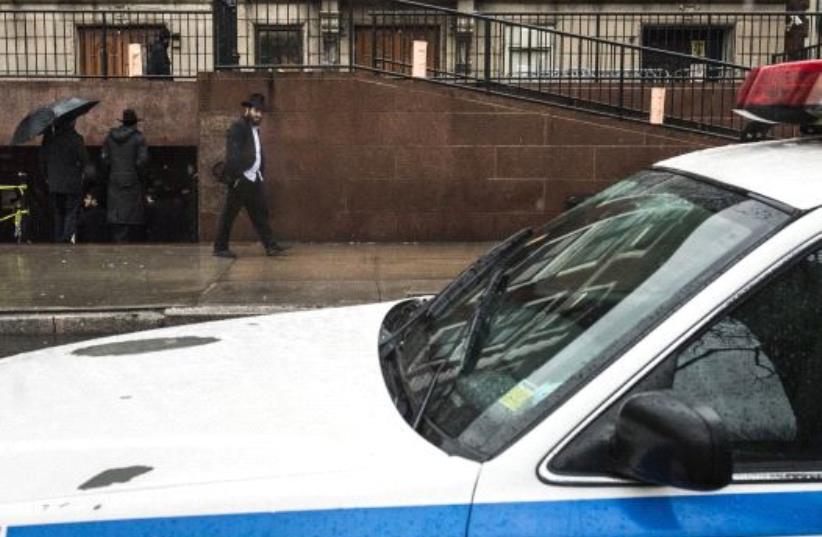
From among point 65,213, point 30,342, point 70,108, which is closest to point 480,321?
point 30,342

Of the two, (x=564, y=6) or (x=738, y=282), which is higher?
(x=564, y=6)

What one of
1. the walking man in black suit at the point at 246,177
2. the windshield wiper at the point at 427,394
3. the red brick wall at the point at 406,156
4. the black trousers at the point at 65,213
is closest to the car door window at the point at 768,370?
the windshield wiper at the point at 427,394

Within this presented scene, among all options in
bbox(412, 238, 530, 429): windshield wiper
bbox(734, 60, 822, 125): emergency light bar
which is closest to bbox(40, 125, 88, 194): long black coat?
bbox(412, 238, 530, 429): windshield wiper

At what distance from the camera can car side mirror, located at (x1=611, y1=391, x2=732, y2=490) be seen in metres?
1.94

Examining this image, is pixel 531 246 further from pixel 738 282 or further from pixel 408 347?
pixel 738 282

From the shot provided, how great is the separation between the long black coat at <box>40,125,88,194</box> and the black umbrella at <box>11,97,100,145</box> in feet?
0.94

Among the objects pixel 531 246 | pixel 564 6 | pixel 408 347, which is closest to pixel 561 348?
pixel 408 347

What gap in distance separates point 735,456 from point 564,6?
820 inches

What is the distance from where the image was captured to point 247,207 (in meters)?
12.3

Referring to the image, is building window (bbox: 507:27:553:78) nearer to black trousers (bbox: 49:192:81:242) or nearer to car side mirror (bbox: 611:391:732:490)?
black trousers (bbox: 49:192:81:242)

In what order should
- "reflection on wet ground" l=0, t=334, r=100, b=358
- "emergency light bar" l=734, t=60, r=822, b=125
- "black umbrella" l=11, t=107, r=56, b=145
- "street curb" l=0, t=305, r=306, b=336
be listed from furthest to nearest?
"black umbrella" l=11, t=107, r=56, b=145, "street curb" l=0, t=305, r=306, b=336, "reflection on wet ground" l=0, t=334, r=100, b=358, "emergency light bar" l=734, t=60, r=822, b=125

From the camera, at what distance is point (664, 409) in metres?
1.97

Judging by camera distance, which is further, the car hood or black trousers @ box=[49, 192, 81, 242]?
black trousers @ box=[49, 192, 81, 242]

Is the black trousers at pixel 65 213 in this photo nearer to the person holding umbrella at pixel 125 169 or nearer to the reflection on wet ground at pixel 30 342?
the person holding umbrella at pixel 125 169
